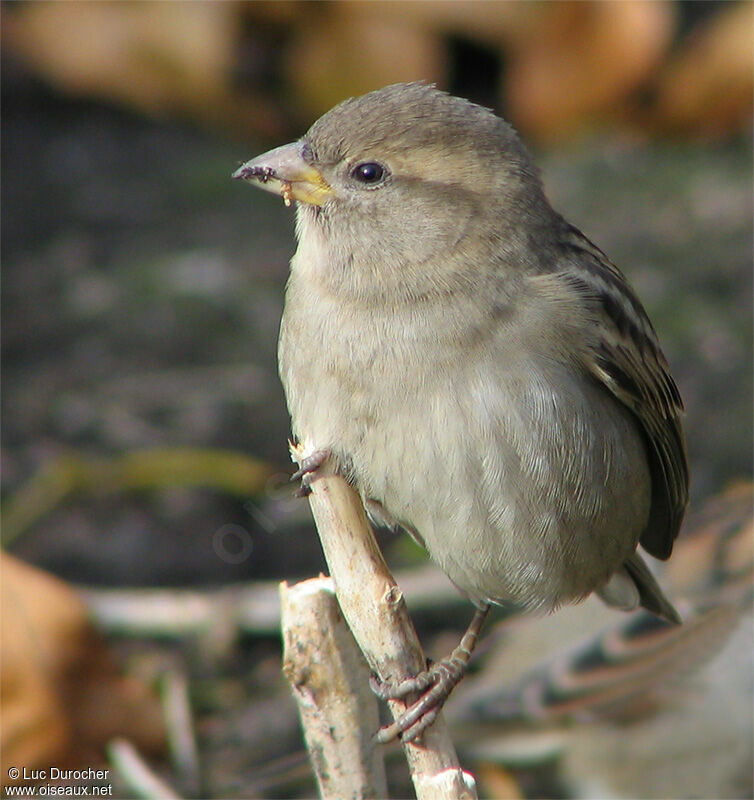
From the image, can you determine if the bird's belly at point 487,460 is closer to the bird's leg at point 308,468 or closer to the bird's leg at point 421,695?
the bird's leg at point 308,468

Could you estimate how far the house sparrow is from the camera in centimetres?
307

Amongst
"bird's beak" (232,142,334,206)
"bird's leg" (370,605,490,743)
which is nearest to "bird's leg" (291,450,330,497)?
"bird's leg" (370,605,490,743)

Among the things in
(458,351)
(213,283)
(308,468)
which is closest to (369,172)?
(458,351)

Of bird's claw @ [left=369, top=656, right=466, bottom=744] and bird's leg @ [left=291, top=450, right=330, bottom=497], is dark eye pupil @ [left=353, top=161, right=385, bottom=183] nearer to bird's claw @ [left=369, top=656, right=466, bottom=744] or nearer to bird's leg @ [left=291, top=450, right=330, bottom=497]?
bird's leg @ [left=291, top=450, right=330, bottom=497]

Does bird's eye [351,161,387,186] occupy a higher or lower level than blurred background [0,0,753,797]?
lower

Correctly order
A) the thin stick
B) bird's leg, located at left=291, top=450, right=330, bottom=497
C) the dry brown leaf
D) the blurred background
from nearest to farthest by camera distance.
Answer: bird's leg, located at left=291, top=450, right=330, bottom=497 → the thin stick → the dry brown leaf → the blurred background

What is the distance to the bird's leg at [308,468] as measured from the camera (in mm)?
3156

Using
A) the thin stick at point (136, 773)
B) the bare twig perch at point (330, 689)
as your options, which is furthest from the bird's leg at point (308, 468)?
the thin stick at point (136, 773)

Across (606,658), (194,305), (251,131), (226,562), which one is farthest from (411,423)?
(251,131)

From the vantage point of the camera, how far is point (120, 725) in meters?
4.23

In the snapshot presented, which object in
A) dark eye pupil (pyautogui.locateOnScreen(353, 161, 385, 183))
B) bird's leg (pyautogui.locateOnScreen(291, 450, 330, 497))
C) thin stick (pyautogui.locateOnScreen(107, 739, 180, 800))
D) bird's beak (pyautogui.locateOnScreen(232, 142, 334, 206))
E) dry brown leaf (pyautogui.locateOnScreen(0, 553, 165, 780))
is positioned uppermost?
bird's beak (pyautogui.locateOnScreen(232, 142, 334, 206))

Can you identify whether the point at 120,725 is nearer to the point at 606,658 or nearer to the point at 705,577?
the point at 606,658

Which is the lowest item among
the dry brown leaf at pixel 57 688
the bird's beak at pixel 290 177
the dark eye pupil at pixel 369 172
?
the dry brown leaf at pixel 57 688

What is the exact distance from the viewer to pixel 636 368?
3359mm
